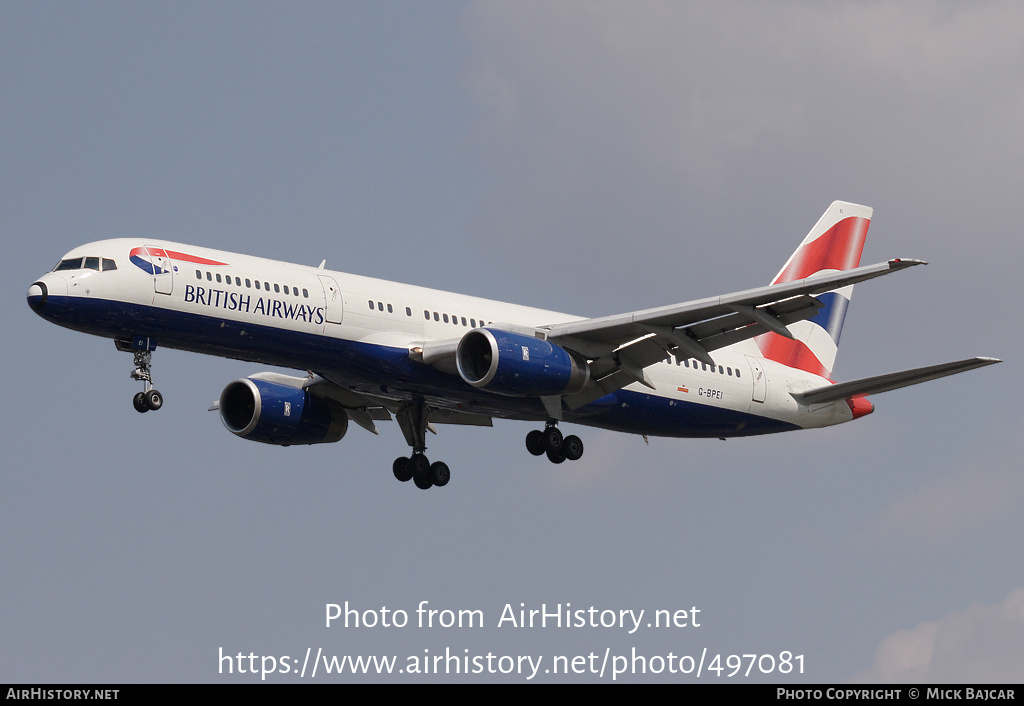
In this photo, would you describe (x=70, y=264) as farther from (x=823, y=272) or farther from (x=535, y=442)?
(x=823, y=272)

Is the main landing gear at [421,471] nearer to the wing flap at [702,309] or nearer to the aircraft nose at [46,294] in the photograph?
the wing flap at [702,309]

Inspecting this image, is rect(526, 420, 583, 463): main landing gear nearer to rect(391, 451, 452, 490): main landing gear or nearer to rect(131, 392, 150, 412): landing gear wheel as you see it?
rect(391, 451, 452, 490): main landing gear

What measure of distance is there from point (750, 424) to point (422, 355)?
12452mm

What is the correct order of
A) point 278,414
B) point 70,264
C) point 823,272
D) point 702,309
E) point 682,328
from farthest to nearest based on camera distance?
1. point 823,272
2. point 278,414
3. point 682,328
4. point 702,309
5. point 70,264

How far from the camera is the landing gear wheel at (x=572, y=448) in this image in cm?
4406

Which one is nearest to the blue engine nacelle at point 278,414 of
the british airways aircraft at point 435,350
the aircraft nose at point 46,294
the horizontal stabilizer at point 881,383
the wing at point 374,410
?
the british airways aircraft at point 435,350

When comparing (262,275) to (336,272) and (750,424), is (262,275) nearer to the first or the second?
(336,272)

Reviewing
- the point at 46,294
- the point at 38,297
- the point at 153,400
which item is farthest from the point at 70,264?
the point at 153,400

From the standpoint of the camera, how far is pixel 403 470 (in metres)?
46.4

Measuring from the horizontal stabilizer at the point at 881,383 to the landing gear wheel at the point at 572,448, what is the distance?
25.9ft

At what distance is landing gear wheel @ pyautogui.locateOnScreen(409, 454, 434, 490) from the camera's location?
46.2 meters

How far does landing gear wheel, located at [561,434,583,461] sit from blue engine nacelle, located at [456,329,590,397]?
13.3 feet

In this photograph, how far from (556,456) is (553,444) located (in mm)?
420

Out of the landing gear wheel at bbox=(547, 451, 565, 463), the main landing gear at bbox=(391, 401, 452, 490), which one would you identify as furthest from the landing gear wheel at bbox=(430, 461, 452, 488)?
the landing gear wheel at bbox=(547, 451, 565, 463)
